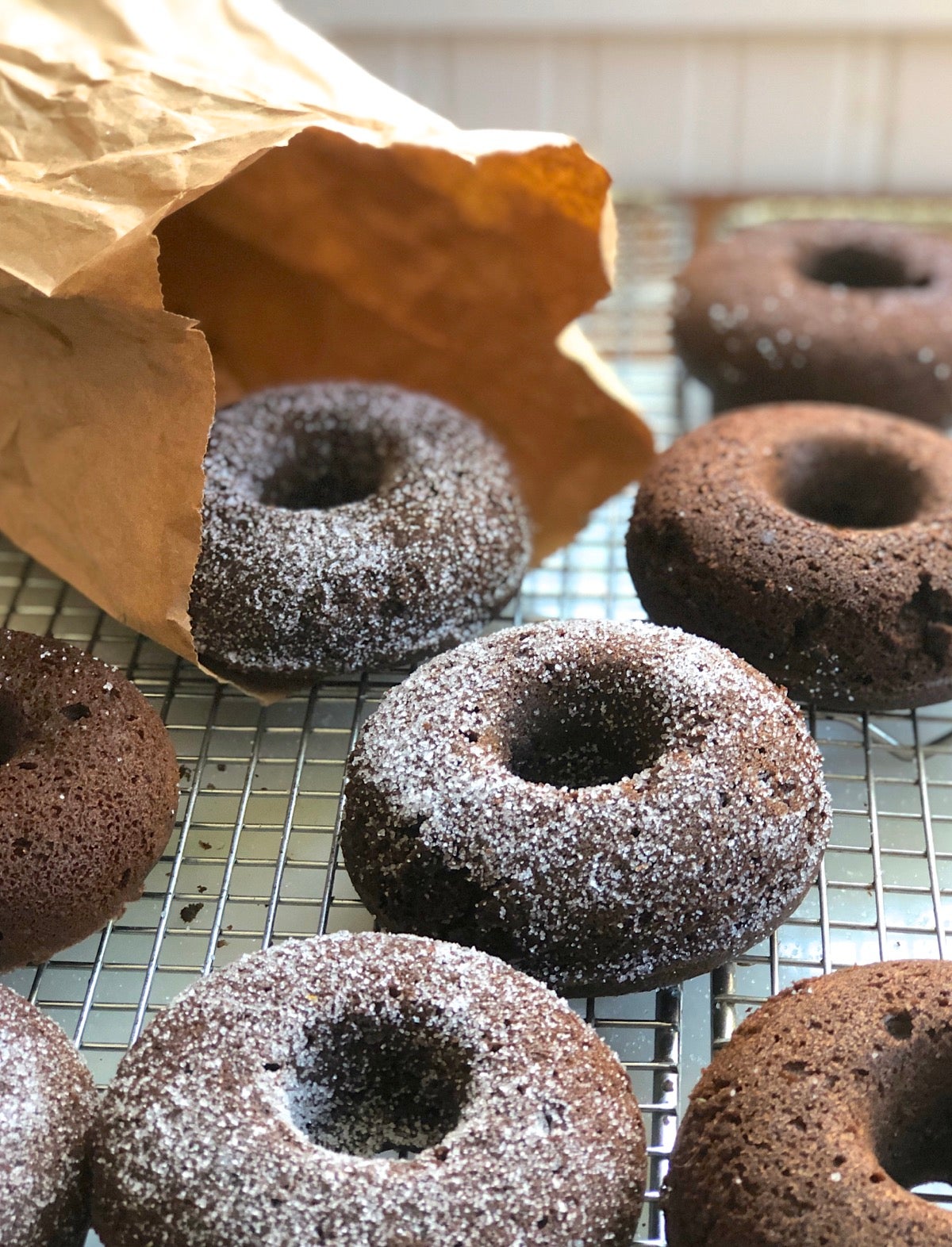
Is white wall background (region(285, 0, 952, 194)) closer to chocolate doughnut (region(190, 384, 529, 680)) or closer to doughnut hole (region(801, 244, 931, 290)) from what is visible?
doughnut hole (region(801, 244, 931, 290))

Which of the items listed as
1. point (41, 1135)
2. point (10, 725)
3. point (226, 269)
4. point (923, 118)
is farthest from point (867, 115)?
point (41, 1135)

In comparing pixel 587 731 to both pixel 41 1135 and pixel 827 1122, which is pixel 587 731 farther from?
pixel 41 1135

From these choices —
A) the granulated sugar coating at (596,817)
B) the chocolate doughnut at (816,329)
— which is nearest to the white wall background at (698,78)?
the chocolate doughnut at (816,329)

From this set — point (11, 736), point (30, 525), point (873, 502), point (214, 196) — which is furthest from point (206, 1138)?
point (214, 196)

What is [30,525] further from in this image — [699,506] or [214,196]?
[699,506]

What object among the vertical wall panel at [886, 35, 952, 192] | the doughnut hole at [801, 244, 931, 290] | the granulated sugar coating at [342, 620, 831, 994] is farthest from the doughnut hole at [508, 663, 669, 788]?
the vertical wall panel at [886, 35, 952, 192]
